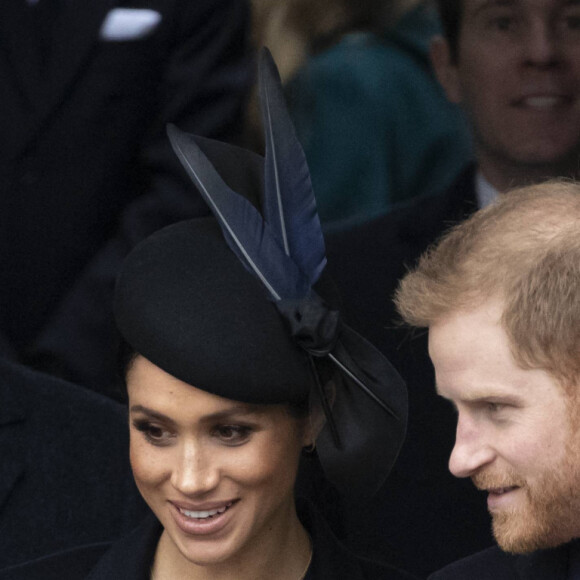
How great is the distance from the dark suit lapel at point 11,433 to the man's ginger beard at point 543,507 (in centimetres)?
115

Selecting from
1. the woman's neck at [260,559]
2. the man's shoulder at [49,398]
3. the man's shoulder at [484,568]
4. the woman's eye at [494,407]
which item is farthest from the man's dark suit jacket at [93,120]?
the woman's eye at [494,407]

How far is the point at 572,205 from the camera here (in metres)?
2.10

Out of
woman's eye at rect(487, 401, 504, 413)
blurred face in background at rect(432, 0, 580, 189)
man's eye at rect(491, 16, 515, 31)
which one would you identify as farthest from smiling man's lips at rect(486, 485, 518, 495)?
man's eye at rect(491, 16, 515, 31)

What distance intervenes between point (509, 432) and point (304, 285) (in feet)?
1.69

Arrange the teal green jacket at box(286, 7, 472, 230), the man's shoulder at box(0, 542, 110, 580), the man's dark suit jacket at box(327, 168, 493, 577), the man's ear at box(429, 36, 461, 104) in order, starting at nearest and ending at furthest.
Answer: the man's shoulder at box(0, 542, 110, 580)
the man's dark suit jacket at box(327, 168, 493, 577)
the man's ear at box(429, 36, 461, 104)
the teal green jacket at box(286, 7, 472, 230)

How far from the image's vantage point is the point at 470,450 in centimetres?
210

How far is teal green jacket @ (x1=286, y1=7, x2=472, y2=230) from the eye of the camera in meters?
3.59

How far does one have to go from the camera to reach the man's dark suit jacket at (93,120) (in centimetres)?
307

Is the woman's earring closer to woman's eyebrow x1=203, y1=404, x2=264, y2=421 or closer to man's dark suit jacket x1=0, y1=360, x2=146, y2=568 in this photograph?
woman's eyebrow x1=203, y1=404, x2=264, y2=421

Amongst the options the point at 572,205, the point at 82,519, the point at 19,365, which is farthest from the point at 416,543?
the point at 572,205

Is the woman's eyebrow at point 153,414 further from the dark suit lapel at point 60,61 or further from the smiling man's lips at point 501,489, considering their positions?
the dark suit lapel at point 60,61

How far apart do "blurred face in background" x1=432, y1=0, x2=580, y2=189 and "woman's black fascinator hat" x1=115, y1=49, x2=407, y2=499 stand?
0.82 m

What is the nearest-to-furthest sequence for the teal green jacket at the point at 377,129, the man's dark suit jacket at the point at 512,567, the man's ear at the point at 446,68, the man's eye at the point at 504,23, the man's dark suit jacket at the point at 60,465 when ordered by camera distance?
the man's dark suit jacket at the point at 512,567
the man's dark suit jacket at the point at 60,465
the man's eye at the point at 504,23
the man's ear at the point at 446,68
the teal green jacket at the point at 377,129

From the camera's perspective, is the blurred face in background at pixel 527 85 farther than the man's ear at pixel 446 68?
No
